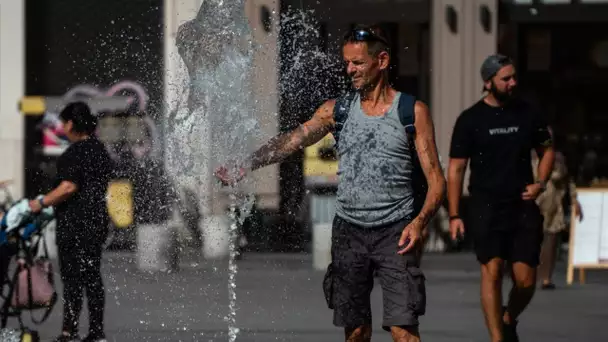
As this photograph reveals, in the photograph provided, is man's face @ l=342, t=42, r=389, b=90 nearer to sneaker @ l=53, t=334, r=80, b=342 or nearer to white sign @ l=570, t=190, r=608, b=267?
sneaker @ l=53, t=334, r=80, b=342

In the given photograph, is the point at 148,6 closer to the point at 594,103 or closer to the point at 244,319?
the point at 594,103

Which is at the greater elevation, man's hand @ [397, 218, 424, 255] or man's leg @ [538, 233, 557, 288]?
man's hand @ [397, 218, 424, 255]

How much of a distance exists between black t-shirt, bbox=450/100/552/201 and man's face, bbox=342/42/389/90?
7.98ft

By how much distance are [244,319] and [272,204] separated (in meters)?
8.69

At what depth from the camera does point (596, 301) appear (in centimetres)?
1387

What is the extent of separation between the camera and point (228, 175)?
22.4ft

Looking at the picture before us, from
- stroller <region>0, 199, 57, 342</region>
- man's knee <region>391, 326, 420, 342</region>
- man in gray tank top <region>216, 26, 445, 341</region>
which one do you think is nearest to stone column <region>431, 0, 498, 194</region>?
stroller <region>0, 199, 57, 342</region>

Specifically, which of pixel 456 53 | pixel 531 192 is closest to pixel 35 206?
pixel 531 192

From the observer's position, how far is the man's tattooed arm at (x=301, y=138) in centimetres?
689

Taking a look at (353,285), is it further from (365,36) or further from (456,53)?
(456,53)

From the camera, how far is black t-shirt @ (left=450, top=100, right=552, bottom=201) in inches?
356

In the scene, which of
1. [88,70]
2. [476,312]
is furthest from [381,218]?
[88,70]

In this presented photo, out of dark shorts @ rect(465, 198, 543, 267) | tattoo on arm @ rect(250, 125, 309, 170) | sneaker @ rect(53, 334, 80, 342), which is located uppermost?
tattoo on arm @ rect(250, 125, 309, 170)

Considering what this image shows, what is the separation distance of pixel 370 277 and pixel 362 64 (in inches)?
37.7
